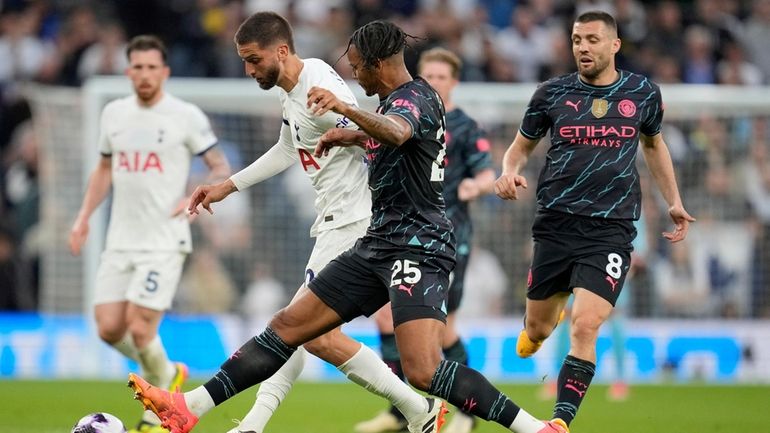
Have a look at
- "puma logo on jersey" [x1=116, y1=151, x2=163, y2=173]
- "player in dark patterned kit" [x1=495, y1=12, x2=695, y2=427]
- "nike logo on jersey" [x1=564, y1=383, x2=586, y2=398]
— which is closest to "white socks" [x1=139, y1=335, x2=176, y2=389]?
"puma logo on jersey" [x1=116, y1=151, x2=163, y2=173]

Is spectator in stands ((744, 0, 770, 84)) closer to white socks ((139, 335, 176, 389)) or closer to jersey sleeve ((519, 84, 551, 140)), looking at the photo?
jersey sleeve ((519, 84, 551, 140))

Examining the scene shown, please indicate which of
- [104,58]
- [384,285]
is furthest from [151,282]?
[104,58]

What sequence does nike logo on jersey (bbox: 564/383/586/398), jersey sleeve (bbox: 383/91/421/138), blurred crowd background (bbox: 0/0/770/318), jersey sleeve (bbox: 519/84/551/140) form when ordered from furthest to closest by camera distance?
blurred crowd background (bbox: 0/0/770/318), jersey sleeve (bbox: 519/84/551/140), nike logo on jersey (bbox: 564/383/586/398), jersey sleeve (bbox: 383/91/421/138)

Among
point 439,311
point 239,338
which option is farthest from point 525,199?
point 439,311

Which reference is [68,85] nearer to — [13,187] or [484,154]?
[13,187]

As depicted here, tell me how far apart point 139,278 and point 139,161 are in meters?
0.87

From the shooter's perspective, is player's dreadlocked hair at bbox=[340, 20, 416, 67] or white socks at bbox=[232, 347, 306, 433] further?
white socks at bbox=[232, 347, 306, 433]

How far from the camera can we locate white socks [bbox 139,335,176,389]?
9516mm

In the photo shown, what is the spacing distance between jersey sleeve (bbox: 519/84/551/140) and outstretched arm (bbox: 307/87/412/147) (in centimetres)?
189

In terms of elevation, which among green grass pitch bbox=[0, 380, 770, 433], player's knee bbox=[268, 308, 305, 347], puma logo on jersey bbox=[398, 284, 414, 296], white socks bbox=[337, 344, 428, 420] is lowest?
green grass pitch bbox=[0, 380, 770, 433]

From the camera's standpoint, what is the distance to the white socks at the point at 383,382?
7.13 m

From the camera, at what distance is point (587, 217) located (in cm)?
771

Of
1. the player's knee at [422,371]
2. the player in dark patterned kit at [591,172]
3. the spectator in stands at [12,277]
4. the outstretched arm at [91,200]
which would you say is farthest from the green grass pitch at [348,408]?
the spectator in stands at [12,277]

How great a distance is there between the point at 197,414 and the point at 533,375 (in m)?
9.00
